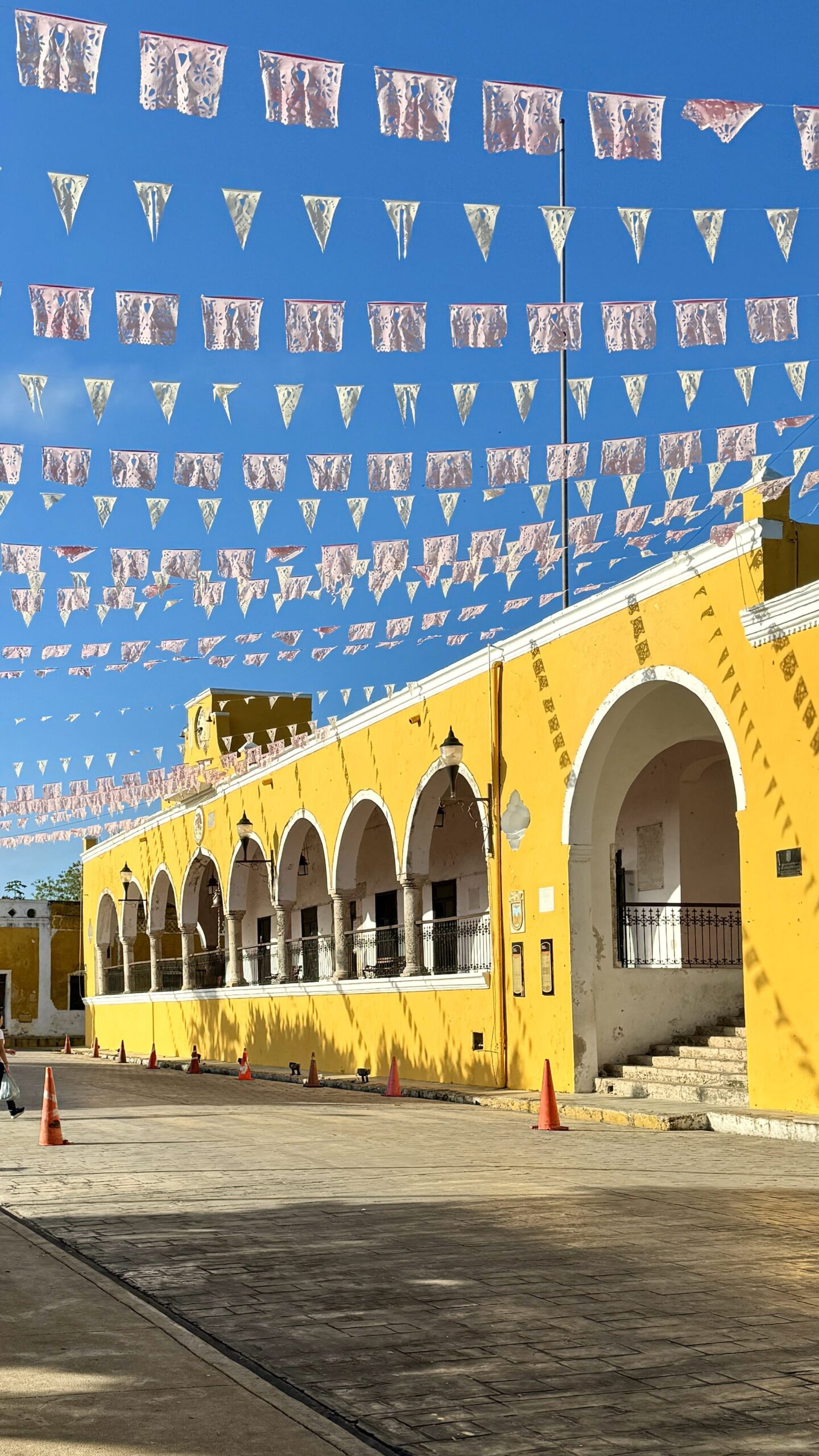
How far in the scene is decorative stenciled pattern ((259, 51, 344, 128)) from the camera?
775 centimetres

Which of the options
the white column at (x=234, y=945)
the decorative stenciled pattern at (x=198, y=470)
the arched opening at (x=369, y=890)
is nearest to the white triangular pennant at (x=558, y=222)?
the decorative stenciled pattern at (x=198, y=470)

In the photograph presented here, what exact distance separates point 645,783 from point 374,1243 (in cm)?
1343

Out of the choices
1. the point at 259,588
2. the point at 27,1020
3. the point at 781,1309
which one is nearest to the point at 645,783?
the point at 259,588

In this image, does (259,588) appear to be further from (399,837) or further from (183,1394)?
(183,1394)

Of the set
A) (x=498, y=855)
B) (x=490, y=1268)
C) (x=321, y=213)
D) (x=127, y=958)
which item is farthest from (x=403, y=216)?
(x=127, y=958)

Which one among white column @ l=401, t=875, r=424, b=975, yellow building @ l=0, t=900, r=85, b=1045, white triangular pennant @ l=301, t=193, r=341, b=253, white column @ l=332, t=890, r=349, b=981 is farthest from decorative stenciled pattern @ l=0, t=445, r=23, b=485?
yellow building @ l=0, t=900, r=85, b=1045

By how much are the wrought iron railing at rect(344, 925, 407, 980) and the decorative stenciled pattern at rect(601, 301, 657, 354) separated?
44.2ft

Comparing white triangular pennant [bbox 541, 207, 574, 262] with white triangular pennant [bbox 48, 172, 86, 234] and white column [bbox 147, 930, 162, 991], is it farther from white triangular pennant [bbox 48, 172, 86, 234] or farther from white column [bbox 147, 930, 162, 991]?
white column [bbox 147, 930, 162, 991]

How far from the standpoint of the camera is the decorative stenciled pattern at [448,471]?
12891mm

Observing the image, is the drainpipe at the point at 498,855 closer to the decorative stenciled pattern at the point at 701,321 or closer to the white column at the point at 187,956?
the decorative stenciled pattern at the point at 701,321

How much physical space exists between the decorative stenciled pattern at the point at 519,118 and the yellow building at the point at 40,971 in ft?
149

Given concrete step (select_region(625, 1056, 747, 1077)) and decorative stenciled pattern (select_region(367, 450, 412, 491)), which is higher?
decorative stenciled pattern (select_region(367, 450, 412, 491))

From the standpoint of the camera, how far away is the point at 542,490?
13641 mm

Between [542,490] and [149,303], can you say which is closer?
[149,303]
